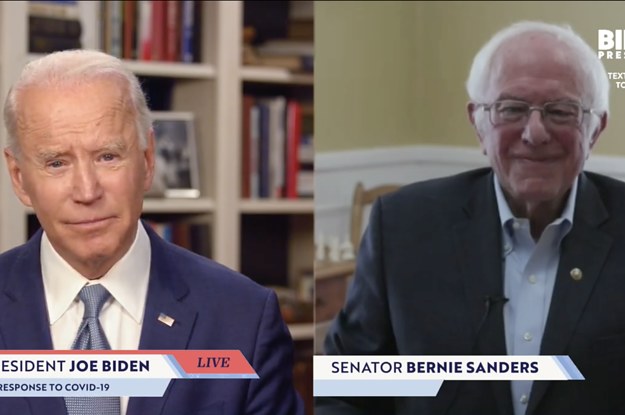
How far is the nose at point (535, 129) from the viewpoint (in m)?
1.70

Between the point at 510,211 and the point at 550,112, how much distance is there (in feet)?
0.63

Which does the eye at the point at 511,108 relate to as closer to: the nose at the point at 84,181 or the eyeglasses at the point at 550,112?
the eyeglasses at the point at 550,112

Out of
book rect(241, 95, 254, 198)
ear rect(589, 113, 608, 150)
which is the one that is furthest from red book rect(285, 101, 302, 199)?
ear rect(589, 113, 608, 150)

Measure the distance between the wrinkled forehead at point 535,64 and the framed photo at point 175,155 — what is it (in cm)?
61

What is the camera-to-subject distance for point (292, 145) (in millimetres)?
2279

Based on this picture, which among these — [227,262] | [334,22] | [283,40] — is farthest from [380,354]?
[283,40]

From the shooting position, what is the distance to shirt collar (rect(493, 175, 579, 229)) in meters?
1.73

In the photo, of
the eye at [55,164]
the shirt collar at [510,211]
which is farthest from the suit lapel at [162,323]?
the shirt collar at [510,211]

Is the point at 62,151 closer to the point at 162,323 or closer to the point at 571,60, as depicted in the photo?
the point at 162,323

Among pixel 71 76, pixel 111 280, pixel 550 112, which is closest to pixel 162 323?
pixel 111 280

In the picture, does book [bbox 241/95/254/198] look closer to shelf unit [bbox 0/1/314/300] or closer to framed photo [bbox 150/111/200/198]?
shelf unit [bbox 0/1/314/300]

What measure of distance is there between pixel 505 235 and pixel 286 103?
2.38ft

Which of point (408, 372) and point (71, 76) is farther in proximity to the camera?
point (408, 372)

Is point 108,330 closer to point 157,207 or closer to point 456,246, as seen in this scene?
point 157,207
